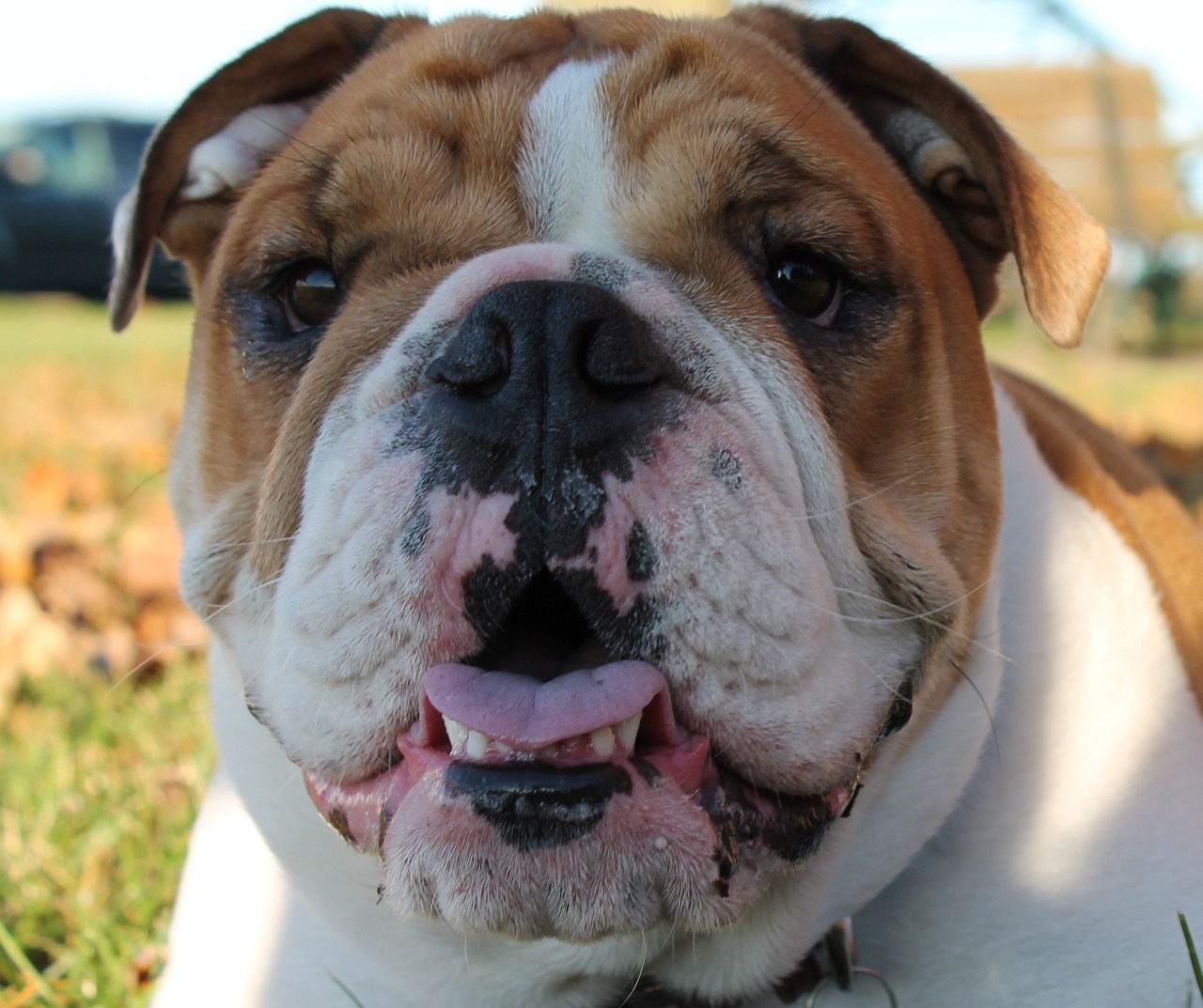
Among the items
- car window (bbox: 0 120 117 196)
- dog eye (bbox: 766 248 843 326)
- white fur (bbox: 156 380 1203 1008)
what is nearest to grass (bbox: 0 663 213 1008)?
white fur (bbox: 156 380 1203 1008)

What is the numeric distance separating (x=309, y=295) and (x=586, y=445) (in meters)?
0.82

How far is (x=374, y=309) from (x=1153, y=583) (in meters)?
1.76

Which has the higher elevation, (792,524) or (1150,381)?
(792,524)

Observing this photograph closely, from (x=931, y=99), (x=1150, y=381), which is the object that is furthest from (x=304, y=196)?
(x=1150, y=381)

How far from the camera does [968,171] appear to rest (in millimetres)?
Answer: 2615

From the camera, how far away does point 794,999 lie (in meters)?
2.31

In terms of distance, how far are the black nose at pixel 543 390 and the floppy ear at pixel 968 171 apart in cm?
98

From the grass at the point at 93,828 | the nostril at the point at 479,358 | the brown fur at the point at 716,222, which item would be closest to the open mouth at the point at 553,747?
the nostril at the point at 479,358

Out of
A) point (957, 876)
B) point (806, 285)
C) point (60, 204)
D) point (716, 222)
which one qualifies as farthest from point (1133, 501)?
point (60, 204)

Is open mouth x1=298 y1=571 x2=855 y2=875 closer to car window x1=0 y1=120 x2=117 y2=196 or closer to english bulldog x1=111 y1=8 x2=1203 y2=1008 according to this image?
english bulldog x1=111 y1=8 x2=1203 y2=1008

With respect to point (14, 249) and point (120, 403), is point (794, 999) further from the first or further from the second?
point (14, 249)

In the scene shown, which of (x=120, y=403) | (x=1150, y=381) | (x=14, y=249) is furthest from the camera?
(x=14, y=249)

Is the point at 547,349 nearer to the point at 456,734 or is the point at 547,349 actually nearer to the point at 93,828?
the point at 456,734

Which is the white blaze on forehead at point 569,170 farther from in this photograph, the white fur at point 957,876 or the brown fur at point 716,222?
the white fur at point 957,876
